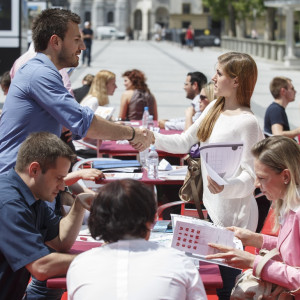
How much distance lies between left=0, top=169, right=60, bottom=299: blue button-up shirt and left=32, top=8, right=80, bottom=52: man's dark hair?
1203mm

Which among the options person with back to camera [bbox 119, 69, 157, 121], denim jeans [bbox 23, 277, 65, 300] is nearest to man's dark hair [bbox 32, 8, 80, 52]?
denim jeans [bbox 23, 277, 65, 300]

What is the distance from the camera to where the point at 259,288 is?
10.5 ft

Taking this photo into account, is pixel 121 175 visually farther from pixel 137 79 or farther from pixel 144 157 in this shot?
pixel 137 79

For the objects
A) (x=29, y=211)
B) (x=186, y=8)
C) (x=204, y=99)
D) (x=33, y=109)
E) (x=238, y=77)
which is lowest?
(x=29, y=211)

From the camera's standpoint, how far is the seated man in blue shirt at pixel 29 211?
2.96 metres

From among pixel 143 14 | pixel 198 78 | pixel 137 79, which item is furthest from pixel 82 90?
pixel 143 14

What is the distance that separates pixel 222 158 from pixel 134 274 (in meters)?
1.71

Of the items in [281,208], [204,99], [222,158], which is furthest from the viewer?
[204,99]

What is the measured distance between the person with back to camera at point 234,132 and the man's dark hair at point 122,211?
1633mm

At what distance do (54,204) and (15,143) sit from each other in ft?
1.36

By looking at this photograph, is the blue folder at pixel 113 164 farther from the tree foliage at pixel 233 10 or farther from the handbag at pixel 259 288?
the tree foliage at pixel 233 10

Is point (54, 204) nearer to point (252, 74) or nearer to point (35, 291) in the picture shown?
point (35, 291)

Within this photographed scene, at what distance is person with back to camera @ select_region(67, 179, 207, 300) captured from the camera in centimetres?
237

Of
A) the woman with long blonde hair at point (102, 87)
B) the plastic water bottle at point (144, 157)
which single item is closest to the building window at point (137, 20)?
the woman with long blonde hair at point (102, 87)
